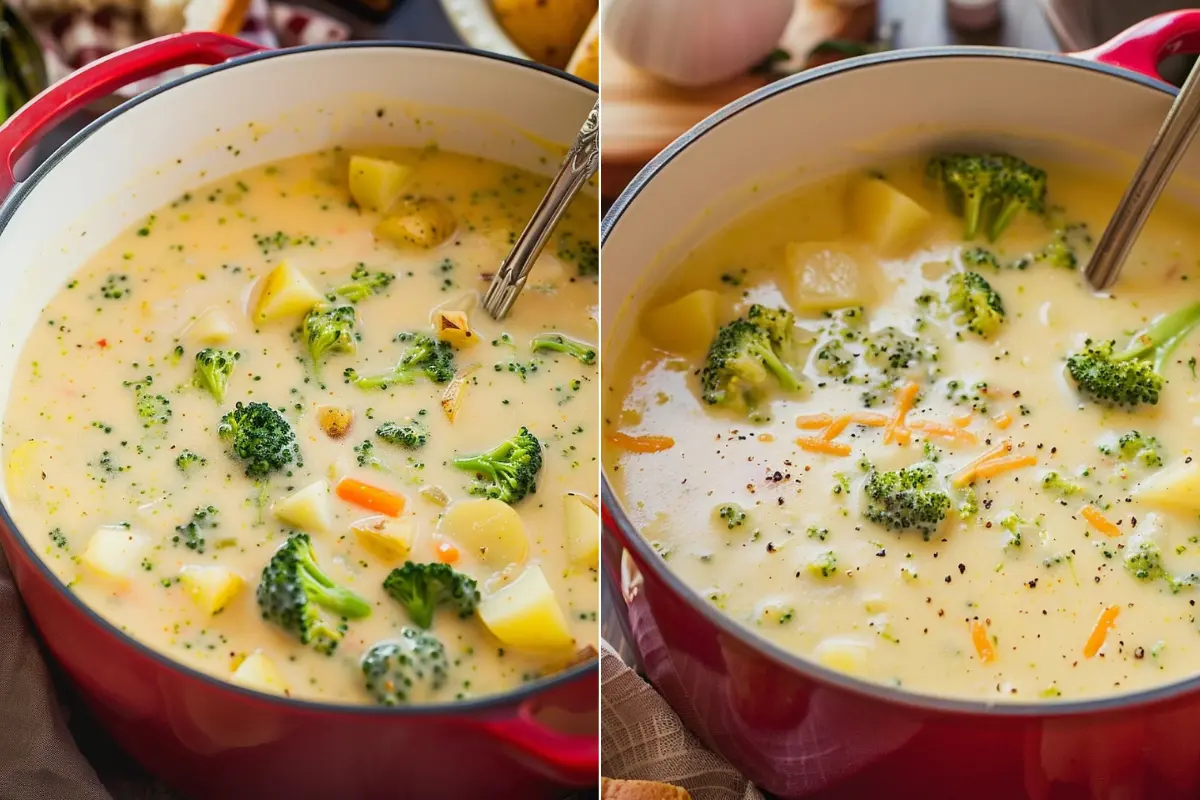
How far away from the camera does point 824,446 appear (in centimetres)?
134

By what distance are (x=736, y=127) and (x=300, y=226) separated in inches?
22.1

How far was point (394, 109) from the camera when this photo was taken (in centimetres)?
168

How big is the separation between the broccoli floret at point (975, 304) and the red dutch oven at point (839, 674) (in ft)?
0.76

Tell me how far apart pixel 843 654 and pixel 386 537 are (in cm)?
45

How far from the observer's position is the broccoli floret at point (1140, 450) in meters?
1.34

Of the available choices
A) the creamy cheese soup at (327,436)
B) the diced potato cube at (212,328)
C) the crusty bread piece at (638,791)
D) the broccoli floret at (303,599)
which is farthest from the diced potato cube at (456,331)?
the crusty bread piece at (638,791)

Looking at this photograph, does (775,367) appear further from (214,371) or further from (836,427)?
(214,371)

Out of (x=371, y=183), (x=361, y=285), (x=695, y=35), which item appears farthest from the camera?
(x=695, y=35)

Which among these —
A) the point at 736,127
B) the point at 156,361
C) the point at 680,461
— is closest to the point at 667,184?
the point at 736,127

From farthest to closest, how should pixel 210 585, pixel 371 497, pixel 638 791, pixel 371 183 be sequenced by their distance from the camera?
pixel 371 183 → pixel 371 497 → pixel 210 585 → pixel 638 791

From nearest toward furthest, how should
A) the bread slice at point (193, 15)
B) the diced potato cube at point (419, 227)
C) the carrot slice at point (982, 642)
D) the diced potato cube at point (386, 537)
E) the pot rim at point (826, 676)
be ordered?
the pot rim at point (826, 676) < the carrot slice at point (982, 642) < the diced potato cube at point (386, 537) < the diced potato cube at point (419, 227) < the bread slice at point (193, 15)

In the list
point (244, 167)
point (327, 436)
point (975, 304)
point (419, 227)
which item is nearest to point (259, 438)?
point (327, 436)

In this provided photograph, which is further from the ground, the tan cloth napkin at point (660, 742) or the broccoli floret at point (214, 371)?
the broccoli floret at point (214, 371)

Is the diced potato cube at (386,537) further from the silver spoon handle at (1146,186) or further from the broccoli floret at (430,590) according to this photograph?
the silver spoon handle at (1146,186)
